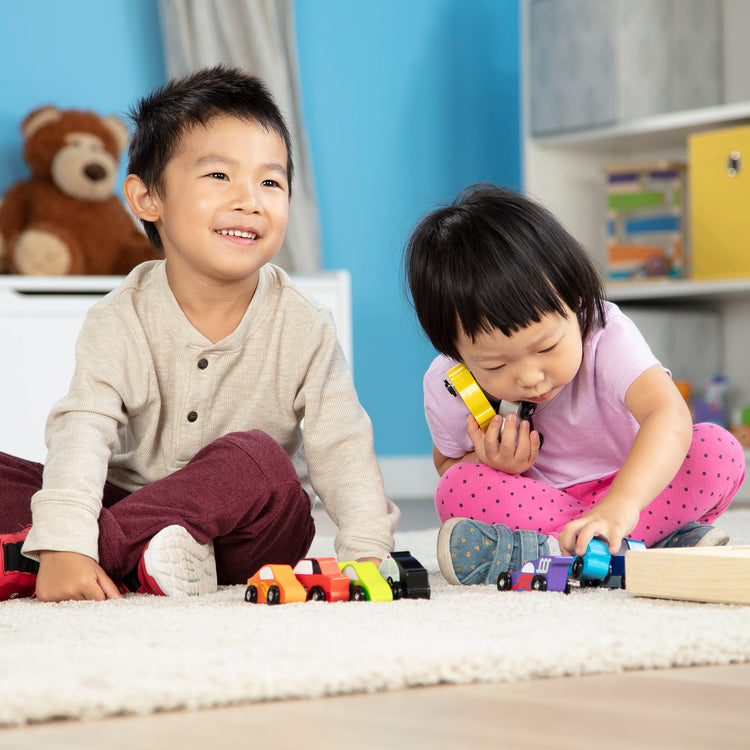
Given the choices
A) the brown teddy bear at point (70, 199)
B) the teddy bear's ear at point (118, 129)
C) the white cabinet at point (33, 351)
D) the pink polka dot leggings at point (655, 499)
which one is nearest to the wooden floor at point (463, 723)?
the pink polka dot leggings at point (655, 499)

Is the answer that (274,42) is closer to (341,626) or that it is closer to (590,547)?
(590,547)

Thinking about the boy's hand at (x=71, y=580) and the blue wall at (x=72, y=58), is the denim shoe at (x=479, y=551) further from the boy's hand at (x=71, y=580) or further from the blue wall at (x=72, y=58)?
the blue wall at (x=72, y=58)

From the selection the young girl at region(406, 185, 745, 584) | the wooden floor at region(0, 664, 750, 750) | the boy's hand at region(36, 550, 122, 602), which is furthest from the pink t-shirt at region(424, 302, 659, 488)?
the wooden floor at region(0, 664, 750, 750)

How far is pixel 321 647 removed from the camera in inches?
24.9

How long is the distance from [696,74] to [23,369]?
5.47 feet

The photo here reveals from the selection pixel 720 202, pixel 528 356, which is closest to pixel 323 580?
pixel 528 356

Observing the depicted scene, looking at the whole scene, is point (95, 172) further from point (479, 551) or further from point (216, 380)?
point (479, 551)

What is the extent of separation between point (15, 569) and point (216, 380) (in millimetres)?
279

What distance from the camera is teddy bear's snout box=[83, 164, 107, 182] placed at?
84.7 inches

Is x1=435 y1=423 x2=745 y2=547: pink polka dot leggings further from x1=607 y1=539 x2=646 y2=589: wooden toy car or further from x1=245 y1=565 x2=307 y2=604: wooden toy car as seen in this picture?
x1=245 y1=565 x2=307 y2=604: wooden toy car

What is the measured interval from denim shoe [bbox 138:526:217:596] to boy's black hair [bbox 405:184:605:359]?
1.03ft

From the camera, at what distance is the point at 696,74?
258 cm

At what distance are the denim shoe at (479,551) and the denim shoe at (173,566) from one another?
0.22 metres

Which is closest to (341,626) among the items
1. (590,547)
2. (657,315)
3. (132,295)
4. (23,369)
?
(590,547)
